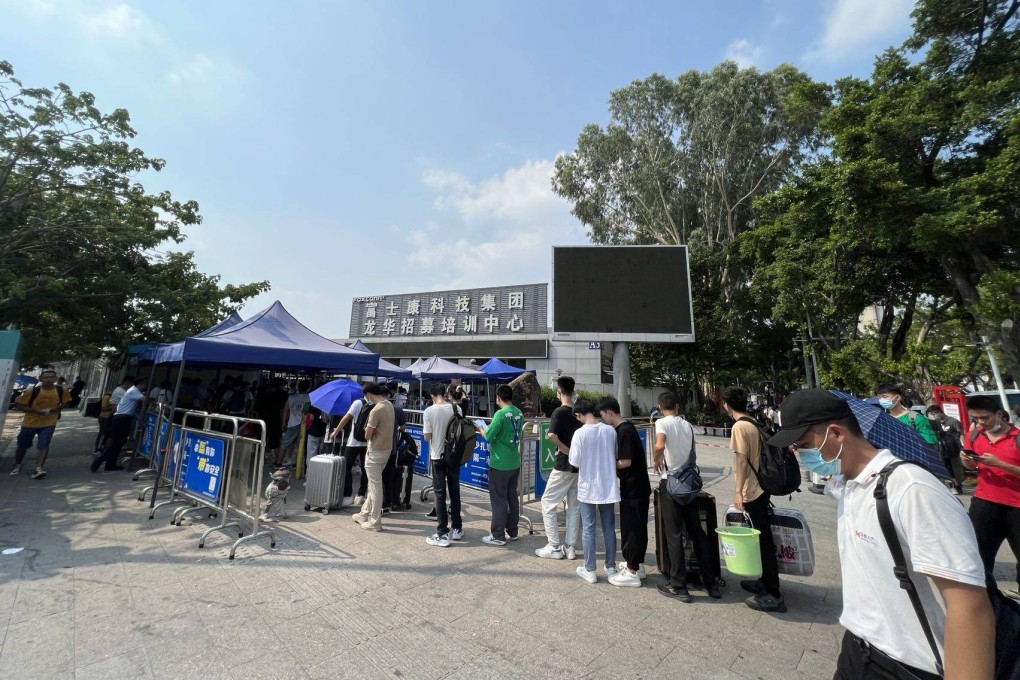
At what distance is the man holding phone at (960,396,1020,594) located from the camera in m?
3.57

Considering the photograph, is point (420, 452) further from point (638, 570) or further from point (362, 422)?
point (638, 570)

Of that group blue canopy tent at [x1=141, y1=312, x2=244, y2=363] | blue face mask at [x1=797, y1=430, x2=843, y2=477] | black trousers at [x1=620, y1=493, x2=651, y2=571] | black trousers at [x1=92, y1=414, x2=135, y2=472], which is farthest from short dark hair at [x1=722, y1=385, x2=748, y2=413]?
black trousers at [x1=92, y1=414, x2=135, y2=472]

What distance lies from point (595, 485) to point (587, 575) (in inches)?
34.4

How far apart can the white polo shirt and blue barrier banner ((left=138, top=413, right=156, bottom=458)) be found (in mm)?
9565

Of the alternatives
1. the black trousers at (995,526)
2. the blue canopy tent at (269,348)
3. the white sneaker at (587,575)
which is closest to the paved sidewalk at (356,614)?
the white sneaker at (587,575)

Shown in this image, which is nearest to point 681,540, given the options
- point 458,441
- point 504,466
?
point 504,466

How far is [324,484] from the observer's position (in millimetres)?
6141

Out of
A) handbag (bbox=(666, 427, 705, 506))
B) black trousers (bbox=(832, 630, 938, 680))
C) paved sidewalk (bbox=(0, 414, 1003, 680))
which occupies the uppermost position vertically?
handbag (bbox=(666, 427, 705, 506))

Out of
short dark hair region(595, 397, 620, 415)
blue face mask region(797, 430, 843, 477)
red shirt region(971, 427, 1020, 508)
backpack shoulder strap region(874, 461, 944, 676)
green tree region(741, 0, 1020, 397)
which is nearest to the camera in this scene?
backpack shoulder strap region(874, 461, 944, 676)

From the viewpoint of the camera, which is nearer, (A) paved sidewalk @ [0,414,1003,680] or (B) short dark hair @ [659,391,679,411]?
(A) paved sidewalk @ [0,414,1003,680]

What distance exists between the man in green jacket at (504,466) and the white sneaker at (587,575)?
1.16 metres

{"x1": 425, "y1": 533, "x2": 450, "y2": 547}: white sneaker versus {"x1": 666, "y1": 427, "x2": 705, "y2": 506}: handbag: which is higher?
{"x1": 666, "y1": 427, "x2": 705, "y2": 506}: handbag

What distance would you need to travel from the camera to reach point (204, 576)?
13.3 ft

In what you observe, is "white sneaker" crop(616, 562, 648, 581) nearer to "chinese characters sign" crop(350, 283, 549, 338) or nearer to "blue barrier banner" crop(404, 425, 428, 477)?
"blue barrier banner" crop(404, 425, 428, 477)
